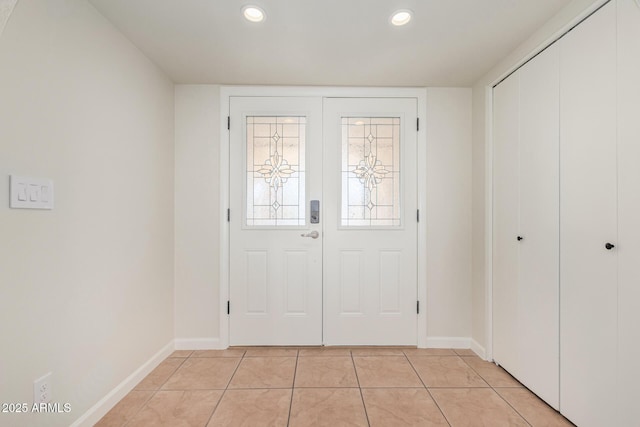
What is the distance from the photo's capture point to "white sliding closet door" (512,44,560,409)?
176cm

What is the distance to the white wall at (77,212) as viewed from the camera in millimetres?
1233

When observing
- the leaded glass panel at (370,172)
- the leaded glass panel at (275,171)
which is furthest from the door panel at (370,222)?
the leaded glass panel at (275,171)

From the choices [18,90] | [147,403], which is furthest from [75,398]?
[18,90]

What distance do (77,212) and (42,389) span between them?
0.81 m

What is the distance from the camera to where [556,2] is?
5.34 ft

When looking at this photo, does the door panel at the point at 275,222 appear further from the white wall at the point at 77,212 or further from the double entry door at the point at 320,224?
the white wall at the point at 77,212

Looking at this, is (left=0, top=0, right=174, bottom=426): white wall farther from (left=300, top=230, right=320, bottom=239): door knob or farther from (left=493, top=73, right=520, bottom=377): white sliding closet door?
(left=493, top=73, right=520, bottom=377): white sliding closet door

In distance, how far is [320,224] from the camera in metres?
2.68

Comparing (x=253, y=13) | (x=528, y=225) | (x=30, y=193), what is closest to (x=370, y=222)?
(x=528, y=225)

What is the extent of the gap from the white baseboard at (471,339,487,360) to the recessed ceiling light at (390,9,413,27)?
2.44m

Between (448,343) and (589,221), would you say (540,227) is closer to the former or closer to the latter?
(589,221)

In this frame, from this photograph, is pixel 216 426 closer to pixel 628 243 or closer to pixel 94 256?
pixel 94 256

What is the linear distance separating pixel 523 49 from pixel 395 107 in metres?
0.97

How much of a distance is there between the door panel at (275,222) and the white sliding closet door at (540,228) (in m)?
1.50
